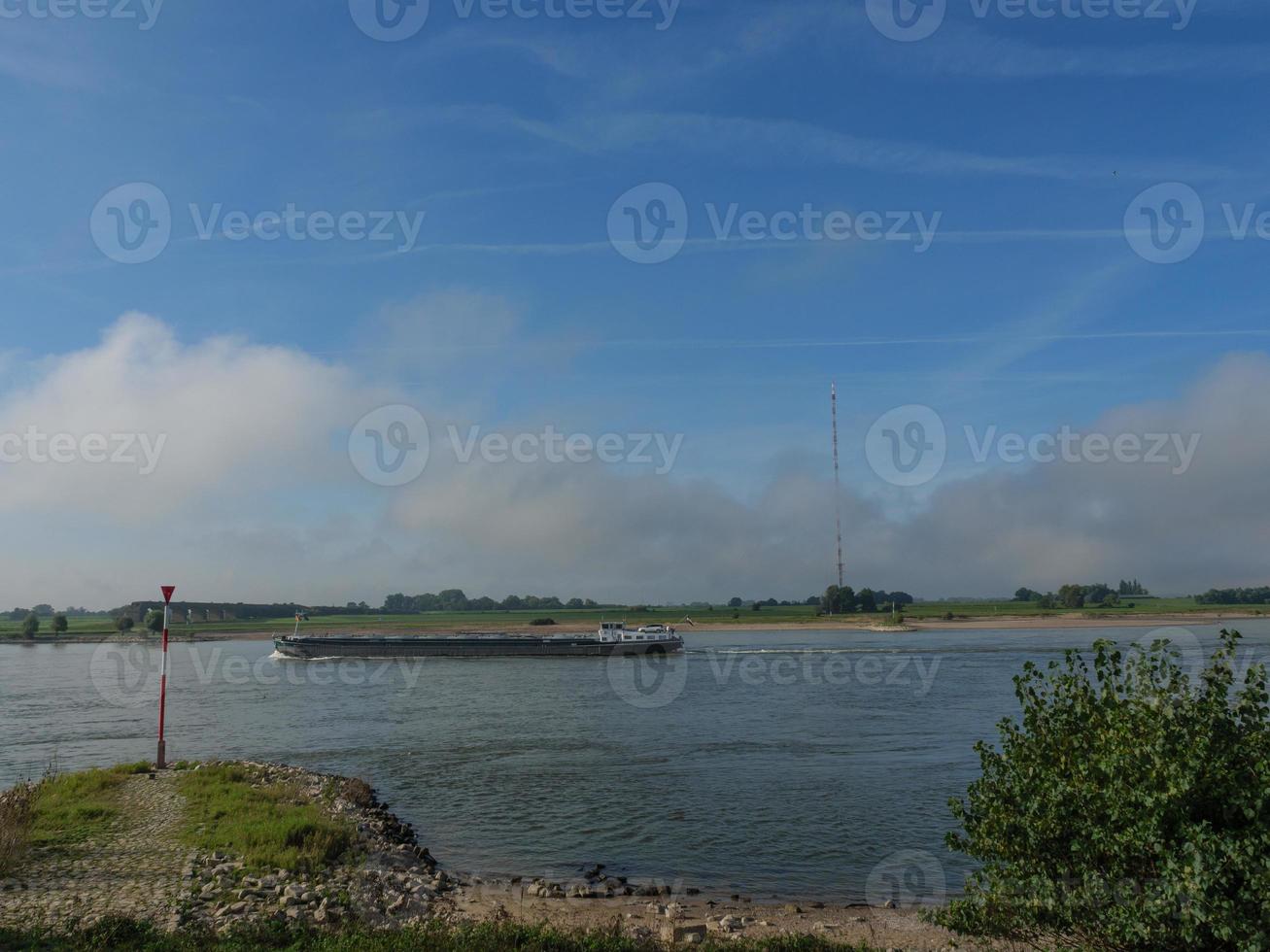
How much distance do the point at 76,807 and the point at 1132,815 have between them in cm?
1889

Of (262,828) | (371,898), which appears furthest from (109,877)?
(371,898)

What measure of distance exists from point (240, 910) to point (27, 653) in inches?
4605

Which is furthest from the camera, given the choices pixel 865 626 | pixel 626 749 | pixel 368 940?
pixel 865 626

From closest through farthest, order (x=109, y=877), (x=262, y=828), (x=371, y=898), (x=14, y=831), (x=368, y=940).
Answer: (x=368, y=940) → (x=109, y=877) → (x=371, y=898) → (x=14, y=831) → (x=262, y=828)

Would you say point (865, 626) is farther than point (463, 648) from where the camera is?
Yes

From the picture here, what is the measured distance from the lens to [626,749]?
32250 mm

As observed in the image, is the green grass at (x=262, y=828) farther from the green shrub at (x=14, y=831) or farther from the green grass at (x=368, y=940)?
the green grass at (x=368, y=940)

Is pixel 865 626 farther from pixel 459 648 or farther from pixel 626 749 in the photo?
pixel 626 749

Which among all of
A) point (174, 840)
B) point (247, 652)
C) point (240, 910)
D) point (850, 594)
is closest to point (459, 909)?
point (240, 910)

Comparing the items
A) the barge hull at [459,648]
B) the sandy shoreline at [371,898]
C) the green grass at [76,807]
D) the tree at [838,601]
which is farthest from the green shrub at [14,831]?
the tree at [838,601]

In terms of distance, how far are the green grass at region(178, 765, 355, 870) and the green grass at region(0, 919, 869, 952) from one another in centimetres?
412

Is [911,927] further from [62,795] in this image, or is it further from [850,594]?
[850,594]

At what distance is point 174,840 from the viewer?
16.0 metres

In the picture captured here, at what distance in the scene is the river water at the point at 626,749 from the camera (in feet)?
62.4
